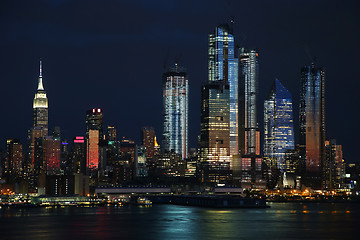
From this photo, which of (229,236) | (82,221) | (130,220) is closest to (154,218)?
(130,220)

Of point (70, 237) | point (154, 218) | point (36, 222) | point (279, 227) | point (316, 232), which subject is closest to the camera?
point (70, 237)

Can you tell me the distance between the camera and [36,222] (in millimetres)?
165000

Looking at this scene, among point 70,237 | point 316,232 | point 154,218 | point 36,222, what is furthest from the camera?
point 154,218

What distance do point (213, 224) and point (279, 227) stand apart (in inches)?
649

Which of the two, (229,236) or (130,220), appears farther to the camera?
(130,220)

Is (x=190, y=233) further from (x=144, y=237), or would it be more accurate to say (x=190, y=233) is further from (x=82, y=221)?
(x=82, y=221)

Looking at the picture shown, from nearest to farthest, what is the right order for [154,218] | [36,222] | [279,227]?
[279,227] → [36,222] → [154,218]

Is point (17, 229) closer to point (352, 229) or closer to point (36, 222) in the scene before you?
point (36, 222)

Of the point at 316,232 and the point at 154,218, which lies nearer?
the point at 316,232

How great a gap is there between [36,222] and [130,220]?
23.1 metres

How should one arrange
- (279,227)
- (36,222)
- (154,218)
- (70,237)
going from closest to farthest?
1. (70,237)
2. (279,227)
3. (36,222)
4. (154,218)

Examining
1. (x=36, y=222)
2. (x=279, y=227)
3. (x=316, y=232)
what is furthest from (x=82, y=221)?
(x=316, y=232)

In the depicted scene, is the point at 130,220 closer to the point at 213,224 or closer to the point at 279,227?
the point at 213,224

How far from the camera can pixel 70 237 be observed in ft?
413
